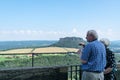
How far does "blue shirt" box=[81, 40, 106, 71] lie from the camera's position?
23.2 feet

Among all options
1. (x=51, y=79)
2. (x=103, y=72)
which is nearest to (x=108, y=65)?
(x=103, y=72)

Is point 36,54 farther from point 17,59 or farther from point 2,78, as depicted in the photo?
point 2,78

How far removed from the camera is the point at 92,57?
714 cm

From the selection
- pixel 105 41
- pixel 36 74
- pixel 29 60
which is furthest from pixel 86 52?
pixel 29 60

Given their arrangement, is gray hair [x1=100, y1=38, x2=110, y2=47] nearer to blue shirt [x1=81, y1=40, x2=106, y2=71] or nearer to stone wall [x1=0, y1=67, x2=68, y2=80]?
blue shirt [x1=81, y1=40, x2=106, y2=71]

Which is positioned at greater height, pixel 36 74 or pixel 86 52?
pixel 86 52

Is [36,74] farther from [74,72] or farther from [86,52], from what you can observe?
[86,52]

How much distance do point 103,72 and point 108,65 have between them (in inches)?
9.5

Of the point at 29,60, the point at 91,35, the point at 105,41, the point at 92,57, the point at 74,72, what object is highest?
the point at 91,35

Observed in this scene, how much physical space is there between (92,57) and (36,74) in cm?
→ 208

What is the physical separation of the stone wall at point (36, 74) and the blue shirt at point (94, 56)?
1903 mm

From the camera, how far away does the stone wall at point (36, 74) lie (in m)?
8.45

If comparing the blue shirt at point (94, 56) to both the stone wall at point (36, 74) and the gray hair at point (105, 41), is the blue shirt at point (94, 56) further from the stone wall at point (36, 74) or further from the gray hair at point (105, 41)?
the stone wall at point (36, 74)

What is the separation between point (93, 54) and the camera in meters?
7.11
